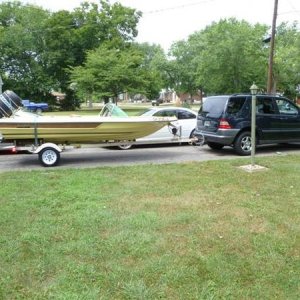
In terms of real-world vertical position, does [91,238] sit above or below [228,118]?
below

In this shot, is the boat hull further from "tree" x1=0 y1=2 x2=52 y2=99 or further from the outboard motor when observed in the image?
"tree" x1=0 y1=2 x2=52 y2=99

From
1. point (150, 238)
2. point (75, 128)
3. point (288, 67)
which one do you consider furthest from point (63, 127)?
point (288, 67)

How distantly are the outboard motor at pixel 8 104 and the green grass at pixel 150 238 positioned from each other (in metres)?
2.28

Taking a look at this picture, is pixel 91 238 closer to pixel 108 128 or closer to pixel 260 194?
pixel 260 194

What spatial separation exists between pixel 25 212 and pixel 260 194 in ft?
11.5

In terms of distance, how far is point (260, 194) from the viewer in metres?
6.14

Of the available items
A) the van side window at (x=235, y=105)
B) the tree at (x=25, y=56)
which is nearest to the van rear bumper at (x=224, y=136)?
the van side window at (x=235, y=105)

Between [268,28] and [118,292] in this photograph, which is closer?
[118,292]

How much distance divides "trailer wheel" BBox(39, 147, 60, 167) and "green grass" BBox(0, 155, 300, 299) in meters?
1.77

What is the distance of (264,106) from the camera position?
10820 mm

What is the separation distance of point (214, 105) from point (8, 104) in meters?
5.30

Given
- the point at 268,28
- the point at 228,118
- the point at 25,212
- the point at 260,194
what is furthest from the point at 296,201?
the point at 268,28

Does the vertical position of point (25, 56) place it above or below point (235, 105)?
above

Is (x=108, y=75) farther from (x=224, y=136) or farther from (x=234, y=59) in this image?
(x=224, y=136)
